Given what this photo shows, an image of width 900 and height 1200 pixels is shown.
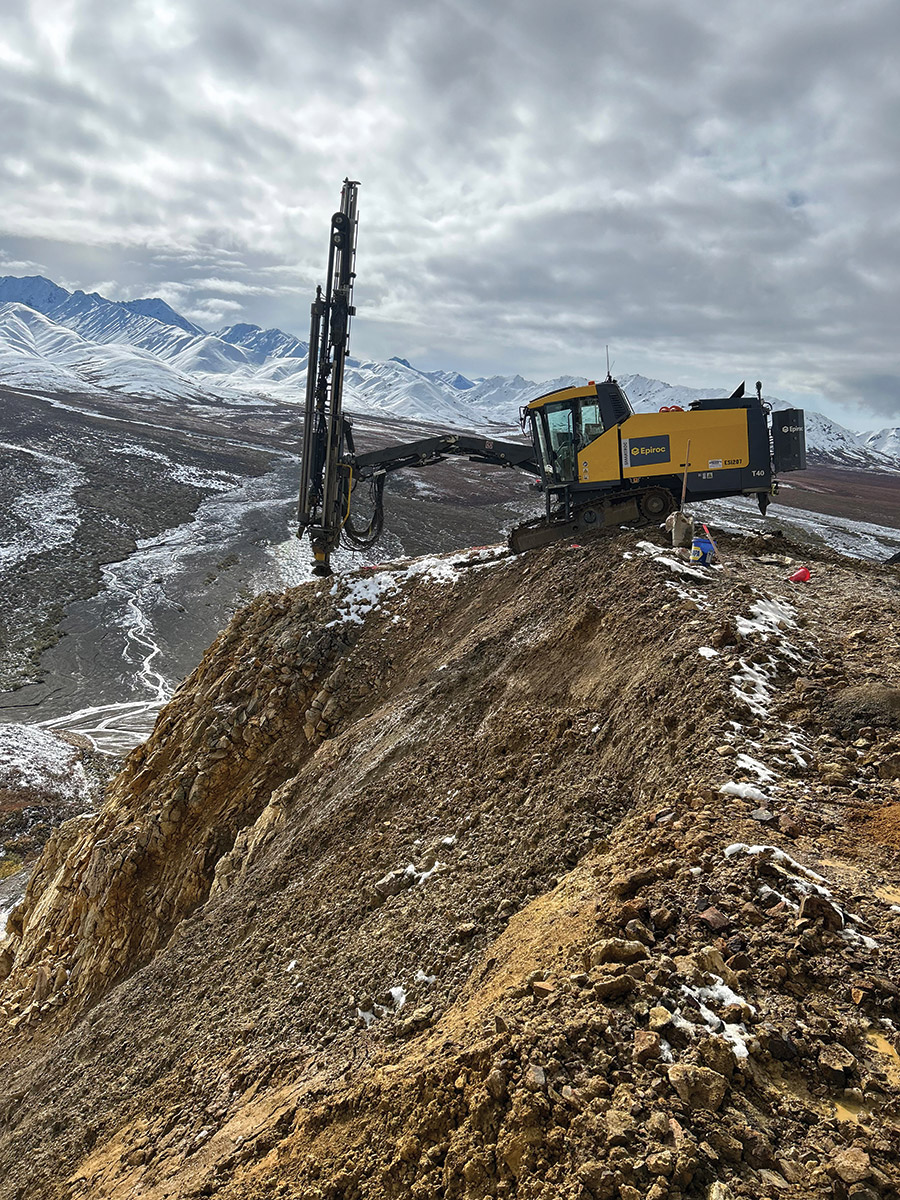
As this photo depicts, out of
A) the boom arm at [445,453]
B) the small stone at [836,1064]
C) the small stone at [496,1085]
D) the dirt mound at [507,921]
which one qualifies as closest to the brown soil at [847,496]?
the boom arm at [445,453]

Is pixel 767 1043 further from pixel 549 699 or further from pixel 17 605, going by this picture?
pixel 17 605

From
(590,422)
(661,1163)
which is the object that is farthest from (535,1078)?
(590,422)

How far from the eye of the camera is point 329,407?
13.8 meters

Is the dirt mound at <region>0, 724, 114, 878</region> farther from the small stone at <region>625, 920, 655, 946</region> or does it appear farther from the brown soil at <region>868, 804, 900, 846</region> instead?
the brown soil at <region>868, 804, 900, 846</region>

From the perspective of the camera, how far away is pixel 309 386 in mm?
12977

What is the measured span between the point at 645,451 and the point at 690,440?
833mm

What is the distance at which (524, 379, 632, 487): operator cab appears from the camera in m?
13.0

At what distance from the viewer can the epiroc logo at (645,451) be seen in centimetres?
1255

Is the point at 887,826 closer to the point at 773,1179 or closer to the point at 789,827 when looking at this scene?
the point at 789,827

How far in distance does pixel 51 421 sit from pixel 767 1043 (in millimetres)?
108406

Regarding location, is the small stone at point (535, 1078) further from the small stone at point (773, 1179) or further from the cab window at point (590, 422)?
the cab window at point (590, 422)

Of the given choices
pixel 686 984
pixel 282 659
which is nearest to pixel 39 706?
pixel 282 659

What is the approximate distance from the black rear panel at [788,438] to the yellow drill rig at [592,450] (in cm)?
2

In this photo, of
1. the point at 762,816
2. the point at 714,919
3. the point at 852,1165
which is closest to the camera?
the point at 852,1165
